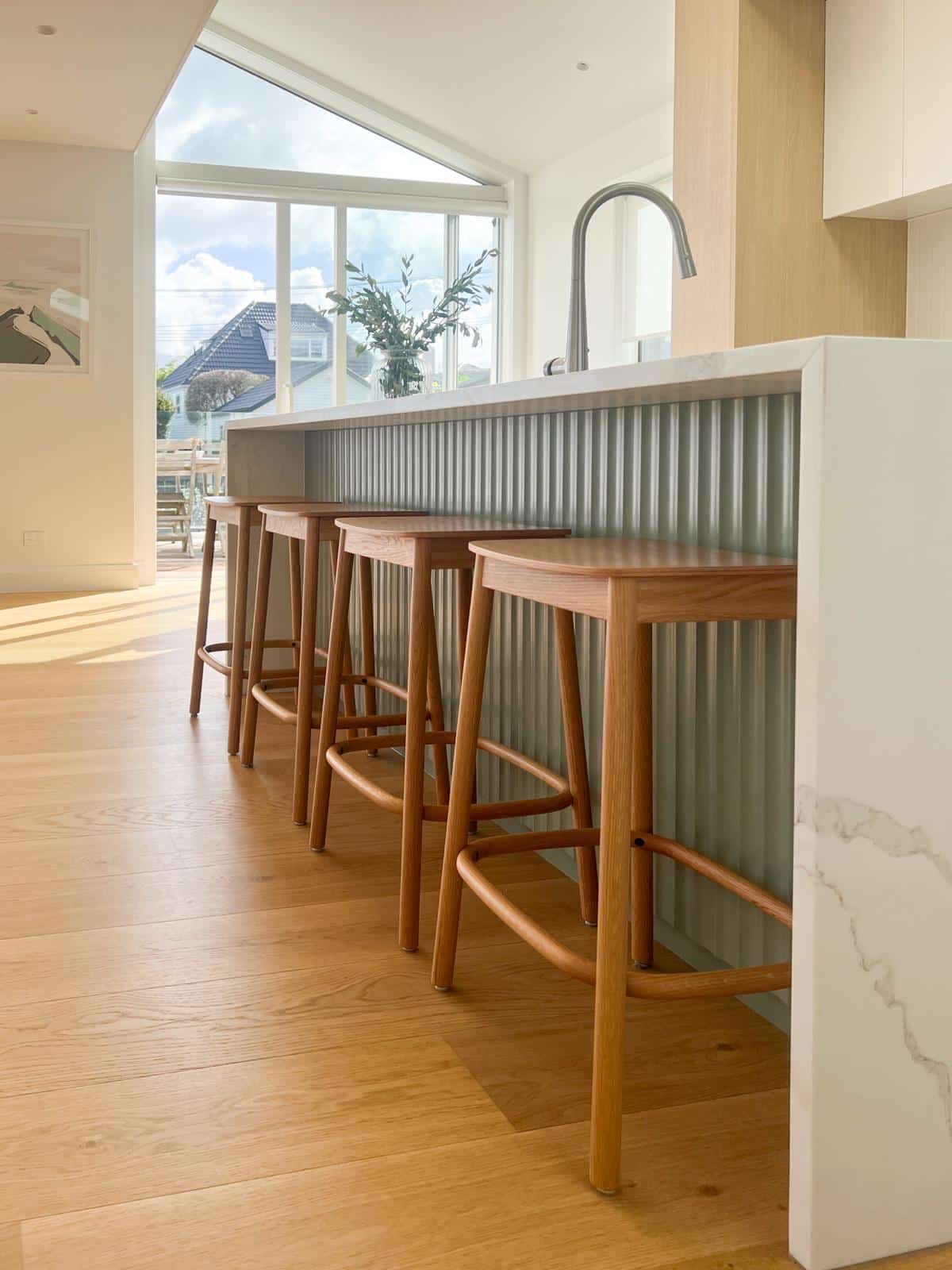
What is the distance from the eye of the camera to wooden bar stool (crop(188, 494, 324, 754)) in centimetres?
Answer: 332

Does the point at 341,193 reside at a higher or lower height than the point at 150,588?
higher

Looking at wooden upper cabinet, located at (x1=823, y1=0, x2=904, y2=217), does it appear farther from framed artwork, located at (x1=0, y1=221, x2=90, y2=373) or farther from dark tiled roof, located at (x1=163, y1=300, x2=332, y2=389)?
dark tiled roof, located at (x1=163, y1=300, x2=332, y2=389)

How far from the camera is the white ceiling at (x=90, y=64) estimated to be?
5094 mm

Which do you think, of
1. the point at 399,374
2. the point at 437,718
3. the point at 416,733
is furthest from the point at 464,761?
the point at 399,374

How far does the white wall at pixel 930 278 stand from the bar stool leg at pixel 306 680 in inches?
96.7

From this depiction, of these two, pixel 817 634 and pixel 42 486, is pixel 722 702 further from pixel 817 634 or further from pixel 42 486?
pixel 42 486

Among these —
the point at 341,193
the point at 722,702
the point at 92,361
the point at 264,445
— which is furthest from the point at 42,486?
the point at 722,702

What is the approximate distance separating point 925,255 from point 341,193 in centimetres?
523

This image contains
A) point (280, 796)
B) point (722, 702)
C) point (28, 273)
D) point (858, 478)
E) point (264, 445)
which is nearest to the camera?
point (858, 478)

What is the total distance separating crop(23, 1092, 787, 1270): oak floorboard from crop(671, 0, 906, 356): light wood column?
3150 mm

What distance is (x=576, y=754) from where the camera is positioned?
205 centimetres

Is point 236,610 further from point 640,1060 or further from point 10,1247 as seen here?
point 10,1247

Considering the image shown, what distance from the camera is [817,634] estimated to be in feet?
3.78

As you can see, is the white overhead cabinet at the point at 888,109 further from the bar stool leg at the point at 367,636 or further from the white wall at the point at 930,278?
the bar stool leg at the point at 367,636
